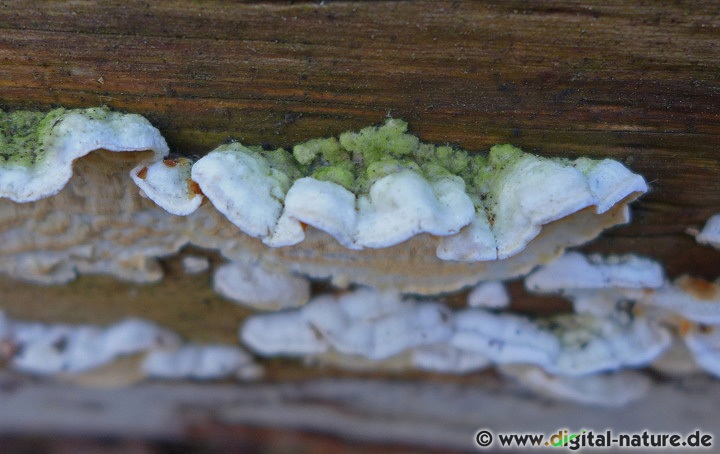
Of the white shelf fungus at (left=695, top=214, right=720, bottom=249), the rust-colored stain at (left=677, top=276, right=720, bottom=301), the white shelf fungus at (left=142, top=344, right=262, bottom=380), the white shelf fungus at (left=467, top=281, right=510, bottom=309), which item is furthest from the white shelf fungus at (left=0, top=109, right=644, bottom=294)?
the white shelf fungus at (left=142, top=344, right=262, bottom=380)

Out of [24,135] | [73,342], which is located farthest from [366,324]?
[73,342]

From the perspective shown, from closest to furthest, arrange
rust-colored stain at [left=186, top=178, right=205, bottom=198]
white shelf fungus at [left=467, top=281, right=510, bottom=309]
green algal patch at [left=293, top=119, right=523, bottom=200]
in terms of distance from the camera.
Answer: rust-colored stain at [left=186, top=178, right=205, bottom=198] → green algal patch at [left=293, top=119, right=523, bottom=200] → white shelf fungus at [left=467, top=281, right=510, bottom=309]

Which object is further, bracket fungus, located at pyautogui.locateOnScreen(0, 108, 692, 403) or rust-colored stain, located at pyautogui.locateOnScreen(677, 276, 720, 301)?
rust-colored stain, located at pyautogui.locateOnScreen(677, 276, 720, 301)

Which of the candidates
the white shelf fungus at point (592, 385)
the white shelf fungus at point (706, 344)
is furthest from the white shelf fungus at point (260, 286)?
the white shelf fungus at point (706, 344)

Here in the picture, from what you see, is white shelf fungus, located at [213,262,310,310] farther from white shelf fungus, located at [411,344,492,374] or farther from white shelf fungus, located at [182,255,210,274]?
white shelf fungus, located at [411,344,492,374]

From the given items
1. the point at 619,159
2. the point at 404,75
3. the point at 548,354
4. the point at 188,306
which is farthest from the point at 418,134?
the point at 188,306

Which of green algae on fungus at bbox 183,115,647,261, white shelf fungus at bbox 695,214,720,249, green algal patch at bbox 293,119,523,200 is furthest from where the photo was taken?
white shelf fungus at bbox 695,214,720,249
